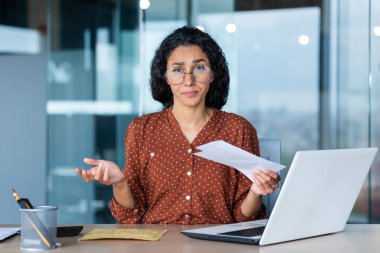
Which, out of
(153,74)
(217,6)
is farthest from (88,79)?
(153,74)

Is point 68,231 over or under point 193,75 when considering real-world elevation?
under

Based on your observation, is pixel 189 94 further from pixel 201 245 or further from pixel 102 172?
pixel 201 245

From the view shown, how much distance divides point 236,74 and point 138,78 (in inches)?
28.0

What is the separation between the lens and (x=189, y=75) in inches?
108

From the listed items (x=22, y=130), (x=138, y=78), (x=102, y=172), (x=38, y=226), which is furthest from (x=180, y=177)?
(x=22, y=130)

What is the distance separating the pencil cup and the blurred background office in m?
3.13

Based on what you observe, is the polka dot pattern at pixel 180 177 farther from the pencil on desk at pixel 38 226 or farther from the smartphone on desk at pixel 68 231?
the pencil on desk at pixel 38 226

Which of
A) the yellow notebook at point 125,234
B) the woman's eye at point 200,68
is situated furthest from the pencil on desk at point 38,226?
the woman's eye at point 200,68

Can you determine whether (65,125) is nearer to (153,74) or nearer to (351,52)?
(351,52)

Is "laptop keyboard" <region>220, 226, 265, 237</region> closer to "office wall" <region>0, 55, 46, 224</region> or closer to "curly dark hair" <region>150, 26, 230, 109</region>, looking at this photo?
"curly dark hair" <region>150, 26, 230, 109</region>

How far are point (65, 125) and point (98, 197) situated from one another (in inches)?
23.0

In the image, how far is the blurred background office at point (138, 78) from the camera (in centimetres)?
491

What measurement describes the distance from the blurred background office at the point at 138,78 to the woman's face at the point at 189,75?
7.36 feet

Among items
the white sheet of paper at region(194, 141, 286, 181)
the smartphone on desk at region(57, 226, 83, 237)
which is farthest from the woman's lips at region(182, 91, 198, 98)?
the smartphone on desk at region(57, 226, 83, 237)
